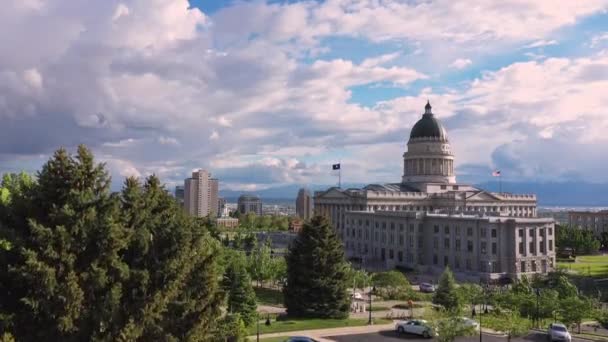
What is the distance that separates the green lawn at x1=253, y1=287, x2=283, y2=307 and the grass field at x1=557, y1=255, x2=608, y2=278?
38.3 m

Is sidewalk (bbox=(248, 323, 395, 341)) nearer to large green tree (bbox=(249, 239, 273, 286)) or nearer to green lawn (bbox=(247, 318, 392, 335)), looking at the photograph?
green lawn (bbox=(247, 318, 392, 335))

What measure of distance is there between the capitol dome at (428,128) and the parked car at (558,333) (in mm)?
94793

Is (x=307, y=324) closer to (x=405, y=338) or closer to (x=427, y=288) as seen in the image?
(x=405, y=338)

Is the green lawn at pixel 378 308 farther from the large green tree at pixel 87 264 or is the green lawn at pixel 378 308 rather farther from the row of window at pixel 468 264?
the large green tree at pixel 87 264

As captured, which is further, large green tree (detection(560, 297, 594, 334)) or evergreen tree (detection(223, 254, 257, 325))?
evergreen tree (detection(223, 254, 257, 325))

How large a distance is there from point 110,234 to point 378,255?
3274 inches

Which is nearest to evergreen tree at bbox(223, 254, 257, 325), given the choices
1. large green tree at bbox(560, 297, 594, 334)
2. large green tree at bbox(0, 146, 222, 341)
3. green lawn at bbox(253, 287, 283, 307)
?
green lawn at bbox(253, 287, 283, 307)

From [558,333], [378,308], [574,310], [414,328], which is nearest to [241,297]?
[414,328]

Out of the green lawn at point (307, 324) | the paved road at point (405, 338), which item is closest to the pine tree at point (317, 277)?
the green lawn at point (307, 324)

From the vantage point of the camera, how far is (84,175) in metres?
21.2

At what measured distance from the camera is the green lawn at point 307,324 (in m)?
41.0

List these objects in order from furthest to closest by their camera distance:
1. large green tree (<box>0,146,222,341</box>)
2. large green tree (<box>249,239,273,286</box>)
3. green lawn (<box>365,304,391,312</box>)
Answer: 1. large green tree (<box>249,239,273,286</box>)
2. green lawn (<box>365,304,391,312</box>)
3. large green tree (<box>0,146,222,341</box>)

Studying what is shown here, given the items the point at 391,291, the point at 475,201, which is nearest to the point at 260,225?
the point at 475,201

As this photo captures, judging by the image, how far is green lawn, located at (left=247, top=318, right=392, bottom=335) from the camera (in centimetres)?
4103
